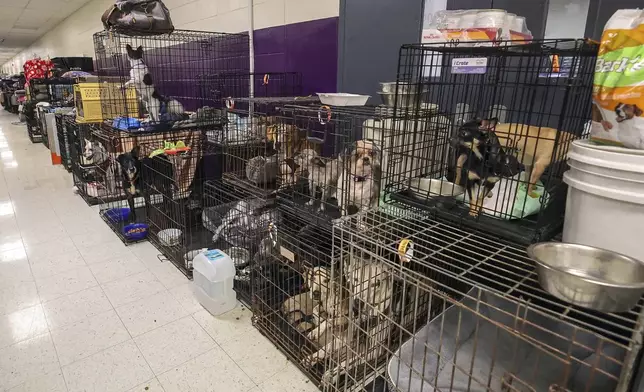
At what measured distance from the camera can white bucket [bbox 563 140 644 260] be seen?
897 millimetres

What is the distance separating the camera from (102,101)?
3477 millimetres

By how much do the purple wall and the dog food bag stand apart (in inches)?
68.9

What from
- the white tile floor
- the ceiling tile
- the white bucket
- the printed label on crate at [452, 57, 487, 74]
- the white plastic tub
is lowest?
the white tile floor

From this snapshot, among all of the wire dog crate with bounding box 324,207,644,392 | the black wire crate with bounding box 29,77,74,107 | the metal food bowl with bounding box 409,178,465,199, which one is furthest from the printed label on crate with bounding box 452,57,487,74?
the black wire crate with bounding box 29,77,74,107

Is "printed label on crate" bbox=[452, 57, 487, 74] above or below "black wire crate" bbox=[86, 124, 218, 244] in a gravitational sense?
above

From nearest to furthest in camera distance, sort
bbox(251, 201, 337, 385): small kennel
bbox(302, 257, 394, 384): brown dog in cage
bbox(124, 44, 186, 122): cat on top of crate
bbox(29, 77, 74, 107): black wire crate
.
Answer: bbox(302, 257, 394, 384): brown dog in cage, bbox(251, 201, 337, 385): small kennel, bbox(124, 44, 186, 122): cat on top of crate, bbox(29, 77, 74, 107): black wire crate

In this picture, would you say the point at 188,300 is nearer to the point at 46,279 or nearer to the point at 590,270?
the point at 46,279

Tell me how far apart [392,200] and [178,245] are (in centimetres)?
185

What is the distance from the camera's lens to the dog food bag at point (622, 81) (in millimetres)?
934

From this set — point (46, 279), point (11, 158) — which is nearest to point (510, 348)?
point (46, 279)

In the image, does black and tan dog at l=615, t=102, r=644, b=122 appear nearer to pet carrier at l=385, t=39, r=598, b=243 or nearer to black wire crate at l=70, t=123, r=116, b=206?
pet carrier at l=385, t=39, r=598, b=243

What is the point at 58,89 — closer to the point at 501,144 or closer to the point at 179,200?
the point at 179,200

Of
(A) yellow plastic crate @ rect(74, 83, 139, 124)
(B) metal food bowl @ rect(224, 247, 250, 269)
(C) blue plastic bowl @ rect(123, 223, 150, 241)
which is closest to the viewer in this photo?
(B) metal food bowl @ rect(224, 247, 250, 269)

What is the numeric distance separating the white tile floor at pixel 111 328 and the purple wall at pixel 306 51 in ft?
5.45
